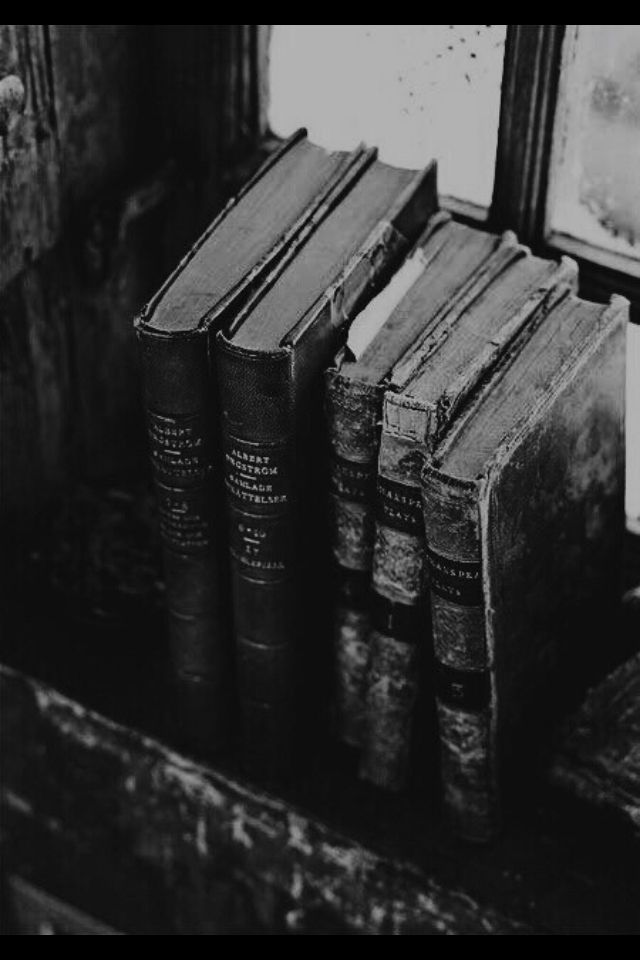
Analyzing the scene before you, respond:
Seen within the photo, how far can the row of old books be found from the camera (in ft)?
3.59

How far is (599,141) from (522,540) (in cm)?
43

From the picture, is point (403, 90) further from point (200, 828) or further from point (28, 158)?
point (200, 828)

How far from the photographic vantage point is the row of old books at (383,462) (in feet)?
3.59

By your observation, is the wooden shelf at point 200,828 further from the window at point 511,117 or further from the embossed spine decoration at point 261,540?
the window at point 511,117

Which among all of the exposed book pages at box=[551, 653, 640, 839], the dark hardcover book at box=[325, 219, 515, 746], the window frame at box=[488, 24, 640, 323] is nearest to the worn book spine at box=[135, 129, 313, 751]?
the dark hardcover book at box=[325, 219, 515, 746]

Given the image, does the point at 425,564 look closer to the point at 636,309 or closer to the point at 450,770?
the point at 450,770

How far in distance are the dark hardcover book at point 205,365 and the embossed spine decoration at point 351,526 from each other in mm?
113

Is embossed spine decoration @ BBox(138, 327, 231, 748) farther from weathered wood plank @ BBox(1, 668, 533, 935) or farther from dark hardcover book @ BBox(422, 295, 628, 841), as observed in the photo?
dark hardcover book @ BBox(422, 295, 628, 841)

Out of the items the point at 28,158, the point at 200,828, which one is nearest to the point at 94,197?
the point at 28,158

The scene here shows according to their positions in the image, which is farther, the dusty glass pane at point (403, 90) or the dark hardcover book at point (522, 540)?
the dusty glass pane at point (403, 90)

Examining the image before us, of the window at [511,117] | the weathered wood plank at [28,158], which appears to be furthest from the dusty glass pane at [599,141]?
the weathered wood plank at [28,158]

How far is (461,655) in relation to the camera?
1.15m

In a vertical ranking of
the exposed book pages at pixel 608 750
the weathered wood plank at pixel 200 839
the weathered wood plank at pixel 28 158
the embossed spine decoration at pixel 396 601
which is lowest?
the weathered wood plank at pixel 200 839

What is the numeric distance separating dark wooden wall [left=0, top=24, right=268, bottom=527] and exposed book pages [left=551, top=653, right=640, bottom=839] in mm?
692
